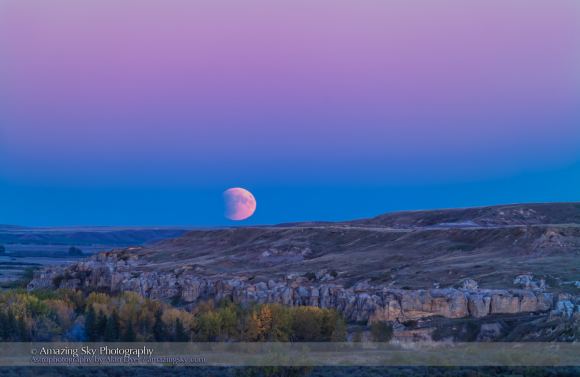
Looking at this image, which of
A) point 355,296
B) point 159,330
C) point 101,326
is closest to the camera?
point 101,326

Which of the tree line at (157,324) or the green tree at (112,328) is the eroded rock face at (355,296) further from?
the green tree at (112,328)

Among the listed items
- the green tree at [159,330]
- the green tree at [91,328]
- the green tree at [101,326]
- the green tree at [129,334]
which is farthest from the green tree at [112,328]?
the green tree at [159,330]

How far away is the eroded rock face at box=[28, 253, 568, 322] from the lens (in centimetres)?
3903

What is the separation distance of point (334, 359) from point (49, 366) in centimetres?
1050

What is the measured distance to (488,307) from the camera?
38812mm

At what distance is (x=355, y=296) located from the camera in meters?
42.5

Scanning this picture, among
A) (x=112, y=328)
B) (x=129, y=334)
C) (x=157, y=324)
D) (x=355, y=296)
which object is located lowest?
(x=129, y=334)

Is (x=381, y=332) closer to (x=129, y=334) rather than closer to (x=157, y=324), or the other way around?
(x=157, y=324)

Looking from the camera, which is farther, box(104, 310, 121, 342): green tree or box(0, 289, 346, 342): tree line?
box(0, 289, 346, 342): tree line

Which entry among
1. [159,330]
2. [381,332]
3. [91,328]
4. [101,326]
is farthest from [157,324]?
[381,332]

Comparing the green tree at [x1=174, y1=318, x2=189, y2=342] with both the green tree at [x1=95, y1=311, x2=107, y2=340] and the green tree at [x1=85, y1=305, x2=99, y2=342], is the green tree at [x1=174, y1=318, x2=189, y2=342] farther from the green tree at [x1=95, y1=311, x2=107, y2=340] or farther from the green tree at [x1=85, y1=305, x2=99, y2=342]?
the green tree at [x1=85, y1=305, x2=99, y2=342]

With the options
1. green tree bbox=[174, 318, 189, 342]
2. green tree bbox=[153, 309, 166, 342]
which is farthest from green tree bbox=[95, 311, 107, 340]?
green tree bbox=[174, 318, 189, 342]

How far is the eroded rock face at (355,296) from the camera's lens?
128 ft

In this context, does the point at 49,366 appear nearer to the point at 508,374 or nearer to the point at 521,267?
A: the point at 508,374
